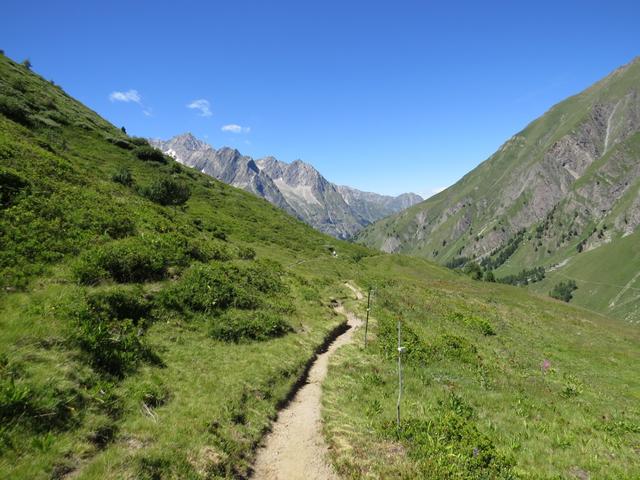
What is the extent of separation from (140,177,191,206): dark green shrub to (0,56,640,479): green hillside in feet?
76.1

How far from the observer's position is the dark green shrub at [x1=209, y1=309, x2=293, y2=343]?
19.1 m

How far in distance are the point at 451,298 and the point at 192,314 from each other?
46189mm

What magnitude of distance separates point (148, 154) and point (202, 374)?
85.8 m

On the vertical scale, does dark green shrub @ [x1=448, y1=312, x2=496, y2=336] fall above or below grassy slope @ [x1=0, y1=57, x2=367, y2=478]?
below

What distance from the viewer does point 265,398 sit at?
583 inches

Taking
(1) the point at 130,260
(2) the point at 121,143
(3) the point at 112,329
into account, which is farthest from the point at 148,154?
(3) the point at 112,329

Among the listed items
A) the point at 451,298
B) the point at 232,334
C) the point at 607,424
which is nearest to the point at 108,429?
the point at 232,334

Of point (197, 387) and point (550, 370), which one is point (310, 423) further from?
point (550, 370)

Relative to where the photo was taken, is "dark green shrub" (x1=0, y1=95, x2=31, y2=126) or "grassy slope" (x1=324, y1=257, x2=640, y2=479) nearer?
"grassy slope" (x1=324, y1=257, x2=640, y2=479)

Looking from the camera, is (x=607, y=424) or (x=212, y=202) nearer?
(x=607, y=424)

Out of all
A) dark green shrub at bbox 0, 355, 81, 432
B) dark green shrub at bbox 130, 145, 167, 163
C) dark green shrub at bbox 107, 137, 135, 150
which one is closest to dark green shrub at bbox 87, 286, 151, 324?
dark green shrub at bbox 0, 355, 81, 432

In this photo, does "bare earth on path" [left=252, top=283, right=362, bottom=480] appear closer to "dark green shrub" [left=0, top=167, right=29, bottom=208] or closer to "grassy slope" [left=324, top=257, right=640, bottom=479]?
"grassy slope" [left=324, top=257, right=640, bottom=479]

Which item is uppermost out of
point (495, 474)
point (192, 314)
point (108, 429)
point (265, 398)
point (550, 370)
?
point (192, 314)

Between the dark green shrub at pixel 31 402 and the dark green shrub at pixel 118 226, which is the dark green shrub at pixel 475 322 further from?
the dark green shrub at pixel 31 402
